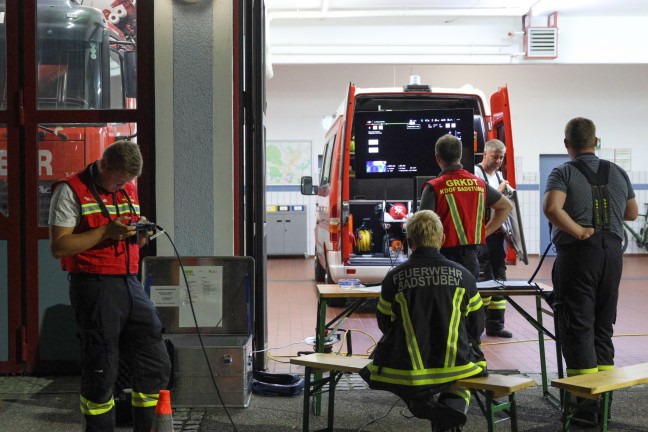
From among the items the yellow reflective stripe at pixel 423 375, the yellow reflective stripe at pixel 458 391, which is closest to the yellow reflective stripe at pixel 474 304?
the yellow reflective stripe at pixel 423 375

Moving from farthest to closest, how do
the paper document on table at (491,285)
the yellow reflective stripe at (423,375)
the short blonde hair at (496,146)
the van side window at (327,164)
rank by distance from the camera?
the van side window at (327,164), the short blonde hair at (496,146), the paper document on table at (491,285), the yellow reflective stripe at (423,375)

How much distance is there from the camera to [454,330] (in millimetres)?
3744

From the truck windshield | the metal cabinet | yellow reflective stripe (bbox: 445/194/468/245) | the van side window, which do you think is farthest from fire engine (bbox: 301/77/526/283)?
the metal cabinet

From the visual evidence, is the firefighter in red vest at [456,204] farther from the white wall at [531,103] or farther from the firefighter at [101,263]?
the white wall at [531,103]

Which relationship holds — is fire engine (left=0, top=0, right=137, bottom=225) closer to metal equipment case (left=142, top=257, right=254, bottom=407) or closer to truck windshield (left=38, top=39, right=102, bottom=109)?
truck windshield (left=38, top=39, right=102, bottom=109)

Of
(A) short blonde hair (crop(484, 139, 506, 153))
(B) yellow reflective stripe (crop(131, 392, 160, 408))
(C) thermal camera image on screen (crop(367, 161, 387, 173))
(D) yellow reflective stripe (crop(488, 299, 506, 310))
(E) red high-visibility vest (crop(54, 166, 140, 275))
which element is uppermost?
(A) short blonde hair (crop(484, 139, 506, 153))

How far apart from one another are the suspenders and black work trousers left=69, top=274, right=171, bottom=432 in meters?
2.66

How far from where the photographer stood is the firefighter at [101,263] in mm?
4016

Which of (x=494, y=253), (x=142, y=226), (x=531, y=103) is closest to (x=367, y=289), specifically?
(x=142, y=226)

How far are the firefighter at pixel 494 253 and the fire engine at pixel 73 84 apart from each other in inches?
136

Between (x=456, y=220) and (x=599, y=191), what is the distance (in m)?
1.14

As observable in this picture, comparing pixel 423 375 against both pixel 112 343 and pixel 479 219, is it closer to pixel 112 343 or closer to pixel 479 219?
pixel 112 343

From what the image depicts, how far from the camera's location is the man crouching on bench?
147 inches

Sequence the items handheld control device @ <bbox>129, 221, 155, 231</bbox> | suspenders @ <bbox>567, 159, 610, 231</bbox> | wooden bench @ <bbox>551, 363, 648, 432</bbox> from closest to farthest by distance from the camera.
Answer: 1. wooden bench @ <bbox>551, 363, 648, 432</bbox>
2. handheld control device @ <bbox>129, 221, 155, 231</bbox>
3. suspenders @ <bbox>567, 159, 610, 231</bbox>
